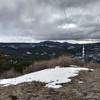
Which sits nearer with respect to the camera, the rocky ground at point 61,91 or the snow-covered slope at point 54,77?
the rocky ground at point 61,91

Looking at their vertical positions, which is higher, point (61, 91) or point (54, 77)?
point (54, 77)

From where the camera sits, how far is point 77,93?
10.4m

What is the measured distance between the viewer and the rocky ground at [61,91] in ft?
33.1

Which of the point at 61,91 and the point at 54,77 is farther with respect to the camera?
the point at 54,77

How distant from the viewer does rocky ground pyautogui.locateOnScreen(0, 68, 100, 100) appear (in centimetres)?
1008

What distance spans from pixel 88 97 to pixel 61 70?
457 cm

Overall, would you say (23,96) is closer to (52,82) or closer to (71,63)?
(52,82)

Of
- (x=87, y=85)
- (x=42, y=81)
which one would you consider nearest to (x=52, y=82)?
(x=42, y=81)

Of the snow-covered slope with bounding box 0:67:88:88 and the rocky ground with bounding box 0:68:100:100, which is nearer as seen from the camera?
the rocky ground with bounding box 0:68:100:100

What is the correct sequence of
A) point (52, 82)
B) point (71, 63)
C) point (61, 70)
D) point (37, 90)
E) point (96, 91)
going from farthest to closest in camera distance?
point (71, 63), point (61, 70), point (52, 82), point (37, 90), point (96, 91)

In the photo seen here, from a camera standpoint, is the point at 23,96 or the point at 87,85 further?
the point at 87,85

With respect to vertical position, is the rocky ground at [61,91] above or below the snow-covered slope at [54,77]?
below

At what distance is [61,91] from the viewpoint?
10.8m

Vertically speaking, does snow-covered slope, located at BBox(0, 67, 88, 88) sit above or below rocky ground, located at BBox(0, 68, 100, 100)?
above
